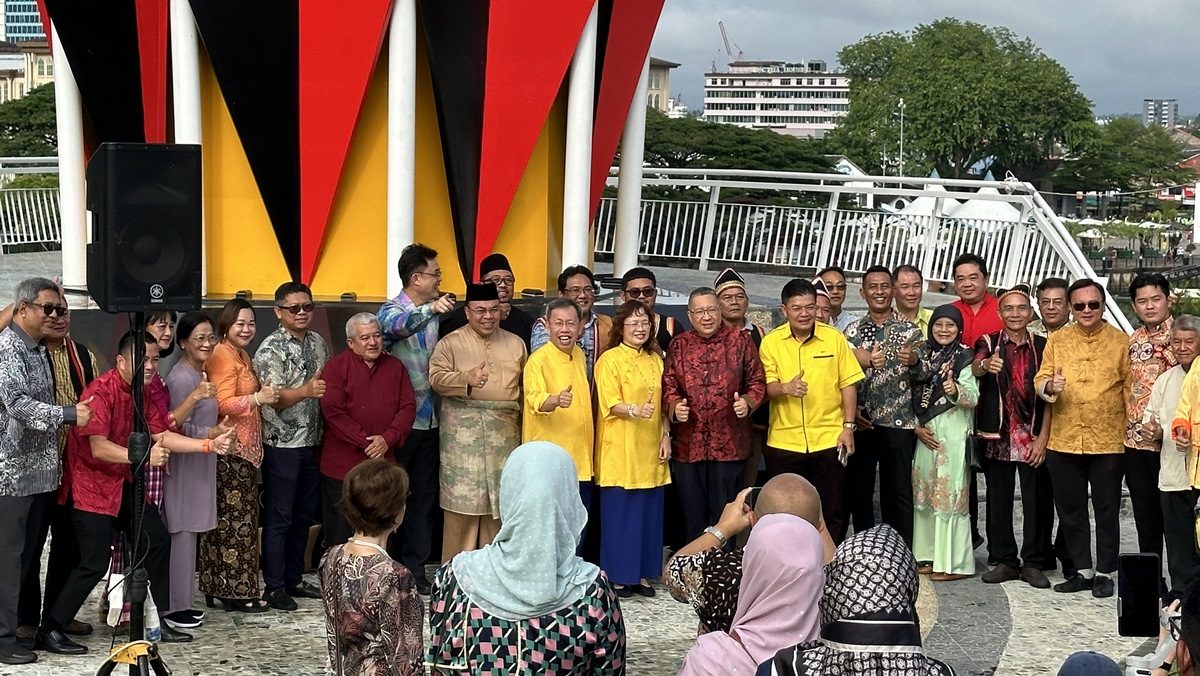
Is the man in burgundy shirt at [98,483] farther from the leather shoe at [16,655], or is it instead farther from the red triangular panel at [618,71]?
the red triangular panel at [618,71]

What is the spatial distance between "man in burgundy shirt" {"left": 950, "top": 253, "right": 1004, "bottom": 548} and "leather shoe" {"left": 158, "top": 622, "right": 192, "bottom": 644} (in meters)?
4.27

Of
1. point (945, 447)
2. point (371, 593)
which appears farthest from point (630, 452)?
point (371, 593)

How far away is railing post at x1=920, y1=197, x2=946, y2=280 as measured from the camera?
13.9 meters

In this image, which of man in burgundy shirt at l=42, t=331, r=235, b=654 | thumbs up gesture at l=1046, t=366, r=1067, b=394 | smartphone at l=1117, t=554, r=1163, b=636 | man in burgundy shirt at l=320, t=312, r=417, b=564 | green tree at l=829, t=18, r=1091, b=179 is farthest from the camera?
green tree at l=829, t=18, r=1091, b=179

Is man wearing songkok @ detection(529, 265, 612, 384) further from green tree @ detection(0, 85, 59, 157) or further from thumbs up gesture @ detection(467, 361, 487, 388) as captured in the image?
green tree @ detection(0, 85, 59, 157)

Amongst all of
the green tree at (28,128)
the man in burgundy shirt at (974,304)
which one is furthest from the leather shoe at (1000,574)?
the green tree at (28,128)

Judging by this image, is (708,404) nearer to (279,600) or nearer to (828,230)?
(279,600)

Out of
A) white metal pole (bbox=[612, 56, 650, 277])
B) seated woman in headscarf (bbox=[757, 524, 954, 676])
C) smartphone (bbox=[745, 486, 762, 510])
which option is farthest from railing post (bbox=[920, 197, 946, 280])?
seated woman in headscarf (bbox=[757, 524, 954, 676])

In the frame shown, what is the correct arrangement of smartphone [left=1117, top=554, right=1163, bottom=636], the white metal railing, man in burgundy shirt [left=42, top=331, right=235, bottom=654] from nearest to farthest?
smartphone [left=1117, top=554, right=1163, bottom=636]
man in burgundy shirt [left=42, top=331, right=235, bottom=654]
the white metal railing

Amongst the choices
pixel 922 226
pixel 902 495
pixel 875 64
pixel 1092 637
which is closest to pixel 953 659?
pixel 1092 637

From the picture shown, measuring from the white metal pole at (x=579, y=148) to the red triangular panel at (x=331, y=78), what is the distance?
141cm

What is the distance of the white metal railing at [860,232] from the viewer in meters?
12.8

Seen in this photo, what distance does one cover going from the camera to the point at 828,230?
15.0m

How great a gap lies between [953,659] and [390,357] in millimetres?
2976
